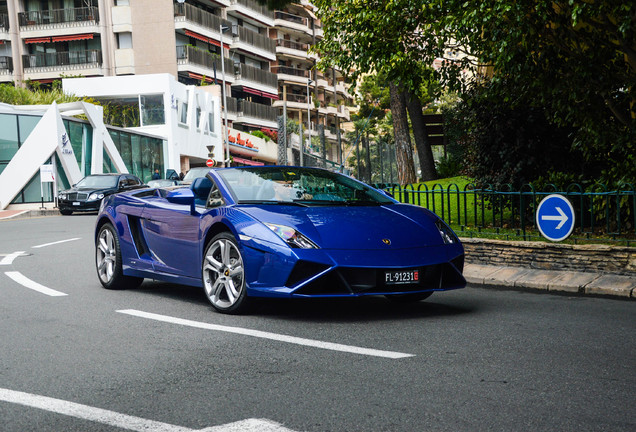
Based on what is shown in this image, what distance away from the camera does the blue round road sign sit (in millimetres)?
9453

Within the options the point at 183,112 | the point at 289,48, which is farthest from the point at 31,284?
the point at 289,48

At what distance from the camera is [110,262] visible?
30.0 feet

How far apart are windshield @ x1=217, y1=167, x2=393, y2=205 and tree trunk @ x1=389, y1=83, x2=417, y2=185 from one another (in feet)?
48.7

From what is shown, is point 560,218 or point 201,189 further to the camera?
point 560,218

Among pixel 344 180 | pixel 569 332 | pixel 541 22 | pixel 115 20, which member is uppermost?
pixel 115 20

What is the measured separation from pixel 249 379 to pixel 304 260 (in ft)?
5.88

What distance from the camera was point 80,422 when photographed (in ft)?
12.9

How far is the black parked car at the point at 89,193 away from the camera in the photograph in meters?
29.7

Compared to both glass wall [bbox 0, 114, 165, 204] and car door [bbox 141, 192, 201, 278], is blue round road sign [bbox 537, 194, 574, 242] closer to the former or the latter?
car door [bbox 141, 192, 201, 278]

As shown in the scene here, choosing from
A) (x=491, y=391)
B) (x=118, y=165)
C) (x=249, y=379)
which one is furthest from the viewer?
(x=118, y=165)

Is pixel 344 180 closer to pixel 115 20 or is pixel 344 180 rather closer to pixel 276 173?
pixel 276 173

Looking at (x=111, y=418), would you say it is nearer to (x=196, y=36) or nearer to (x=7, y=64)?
(x=196, y=36)

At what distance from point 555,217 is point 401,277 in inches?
144

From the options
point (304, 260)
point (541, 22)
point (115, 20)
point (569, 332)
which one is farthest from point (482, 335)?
point (115, 20)
